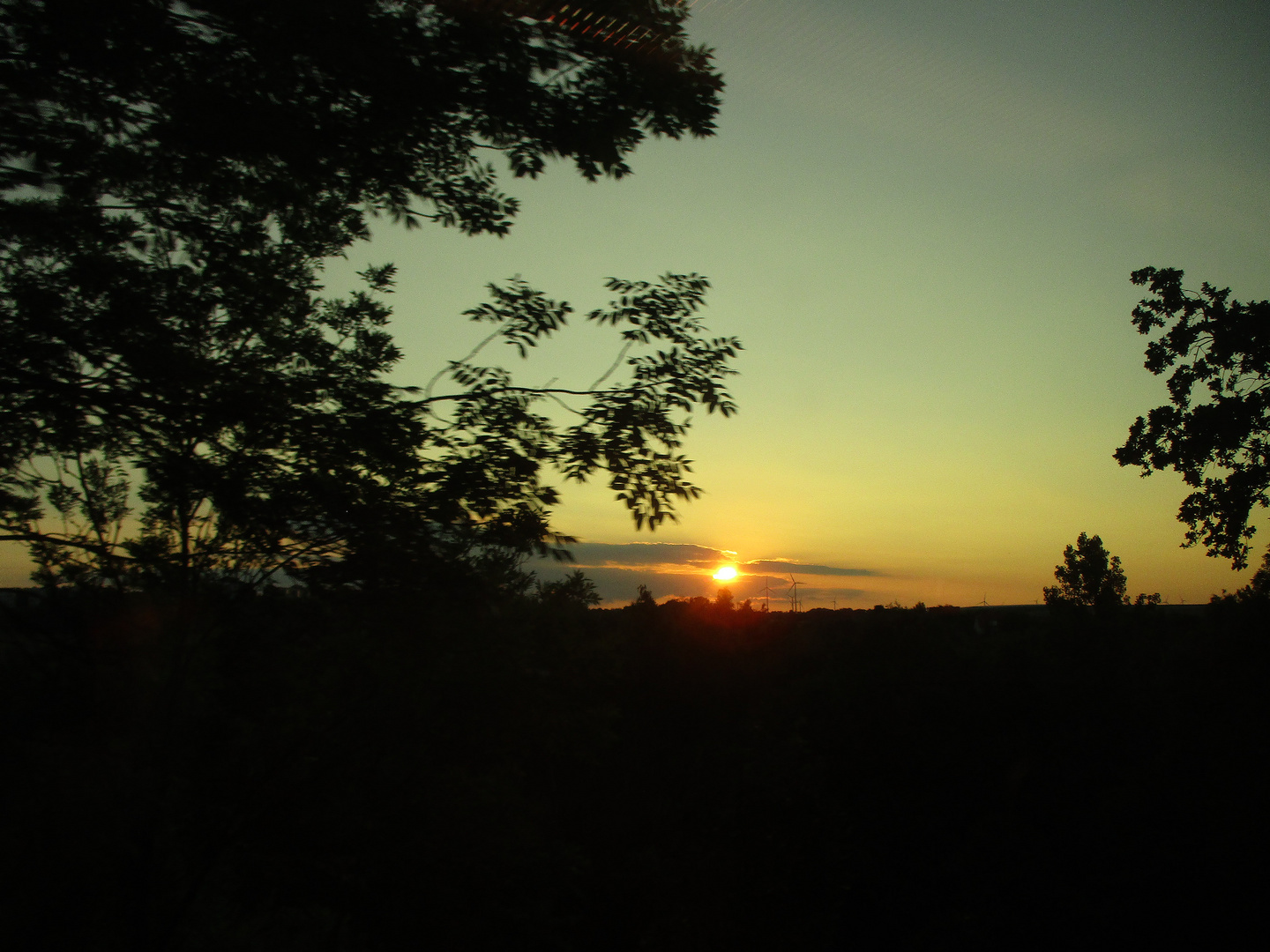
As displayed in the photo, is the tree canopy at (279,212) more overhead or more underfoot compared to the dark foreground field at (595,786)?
more overhead

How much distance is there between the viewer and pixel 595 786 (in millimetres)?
25938

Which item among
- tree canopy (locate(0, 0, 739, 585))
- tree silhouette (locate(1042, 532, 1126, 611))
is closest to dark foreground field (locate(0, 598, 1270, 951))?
tree canopy (locate(0, 0, 739, 585))

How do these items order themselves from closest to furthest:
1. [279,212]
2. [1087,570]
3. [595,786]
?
1. [279,212]
2. [595,786]
3. [1087,570]

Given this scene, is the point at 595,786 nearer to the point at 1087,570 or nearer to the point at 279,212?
the point at 279,212

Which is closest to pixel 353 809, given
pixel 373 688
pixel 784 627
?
pixel 373 688

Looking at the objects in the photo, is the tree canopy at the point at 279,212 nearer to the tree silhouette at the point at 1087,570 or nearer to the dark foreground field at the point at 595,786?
the dark foreground field at the point at 595,786

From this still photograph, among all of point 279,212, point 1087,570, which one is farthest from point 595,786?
point 1087,570

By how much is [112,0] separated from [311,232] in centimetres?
266

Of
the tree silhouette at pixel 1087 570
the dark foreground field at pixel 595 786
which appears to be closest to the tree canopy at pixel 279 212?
the dark foreground field at pixel 595 786

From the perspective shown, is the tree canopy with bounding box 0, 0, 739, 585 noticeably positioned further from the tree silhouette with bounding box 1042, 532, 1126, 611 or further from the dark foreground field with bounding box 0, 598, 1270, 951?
the tree silhouette with bounding box 1042, 532, 1126, 611

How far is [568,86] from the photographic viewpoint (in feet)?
17.2

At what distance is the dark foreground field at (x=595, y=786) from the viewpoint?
8.82m

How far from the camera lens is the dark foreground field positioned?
28.9 feet

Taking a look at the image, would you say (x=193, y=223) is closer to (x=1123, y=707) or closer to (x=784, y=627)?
(x=1123, y=707)
